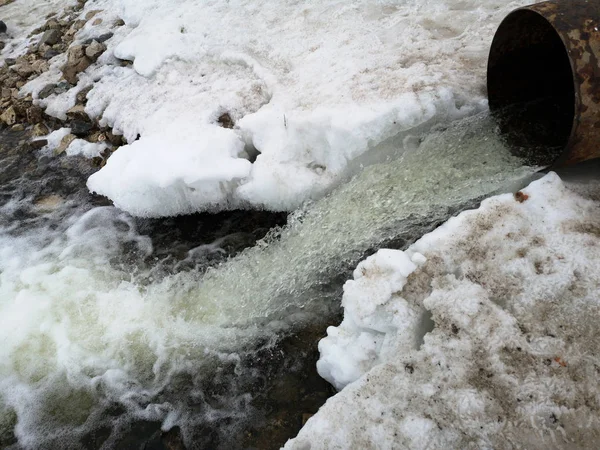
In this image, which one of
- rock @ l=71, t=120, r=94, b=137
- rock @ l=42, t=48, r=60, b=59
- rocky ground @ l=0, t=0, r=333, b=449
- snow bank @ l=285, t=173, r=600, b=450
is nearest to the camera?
snow bank @ l=285, t=173, r=600, b=450

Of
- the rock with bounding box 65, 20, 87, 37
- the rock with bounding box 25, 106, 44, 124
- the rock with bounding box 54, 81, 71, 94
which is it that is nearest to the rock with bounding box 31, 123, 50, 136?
the rock with bounding box 25, 106, 44, 124

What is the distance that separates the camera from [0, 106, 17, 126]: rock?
573 cm

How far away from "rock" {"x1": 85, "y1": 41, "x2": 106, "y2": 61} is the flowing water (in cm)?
294

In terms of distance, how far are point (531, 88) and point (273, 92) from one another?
2288 mm

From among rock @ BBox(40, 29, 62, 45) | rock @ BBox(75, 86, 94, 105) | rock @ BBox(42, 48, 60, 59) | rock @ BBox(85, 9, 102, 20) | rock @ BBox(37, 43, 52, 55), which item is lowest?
rock @ BBox(75, 86, 94, 105)

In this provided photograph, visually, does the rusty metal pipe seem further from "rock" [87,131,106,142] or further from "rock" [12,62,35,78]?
"rock" [12,62,35,78]

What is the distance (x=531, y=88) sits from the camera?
3.68 meters

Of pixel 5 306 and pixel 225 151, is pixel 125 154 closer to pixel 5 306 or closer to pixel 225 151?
pixel 225 151

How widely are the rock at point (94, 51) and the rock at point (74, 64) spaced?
0.07m

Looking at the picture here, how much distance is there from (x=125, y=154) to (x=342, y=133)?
2.10 m

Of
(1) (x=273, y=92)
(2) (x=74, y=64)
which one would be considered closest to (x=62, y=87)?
(2) (x=74, y=64)

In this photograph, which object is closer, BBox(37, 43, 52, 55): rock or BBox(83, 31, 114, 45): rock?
BBox(83, 31, 114, 45): rock

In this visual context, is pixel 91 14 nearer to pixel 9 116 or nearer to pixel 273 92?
pixel 9 116

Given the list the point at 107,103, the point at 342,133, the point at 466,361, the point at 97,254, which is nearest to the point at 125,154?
the point at 97,254
